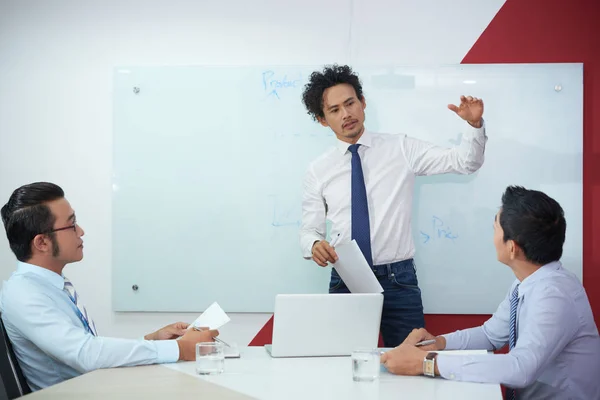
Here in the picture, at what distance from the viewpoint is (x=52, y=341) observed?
6.21 ft

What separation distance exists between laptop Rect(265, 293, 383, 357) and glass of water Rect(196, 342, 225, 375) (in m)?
0.23

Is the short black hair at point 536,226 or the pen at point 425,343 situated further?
the pen at point 425,343

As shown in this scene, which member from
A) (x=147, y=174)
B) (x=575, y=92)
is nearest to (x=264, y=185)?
(x=147, y=174)

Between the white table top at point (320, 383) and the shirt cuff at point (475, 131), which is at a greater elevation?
the shirt cuff at point (475, 131)

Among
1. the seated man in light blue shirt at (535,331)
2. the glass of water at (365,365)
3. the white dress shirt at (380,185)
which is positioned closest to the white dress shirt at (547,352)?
the seated man in light blue shirt at (535,331)

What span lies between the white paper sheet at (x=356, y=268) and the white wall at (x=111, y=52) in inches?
48.6

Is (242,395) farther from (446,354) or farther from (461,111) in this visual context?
(461,111)

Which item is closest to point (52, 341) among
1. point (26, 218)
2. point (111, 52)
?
point (26, 218)

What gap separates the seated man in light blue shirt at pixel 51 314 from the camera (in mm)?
1900

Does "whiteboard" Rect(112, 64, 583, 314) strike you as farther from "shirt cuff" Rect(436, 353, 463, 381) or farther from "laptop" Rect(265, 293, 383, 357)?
"shirt cuff" Rect(436, 353, 463, 381)

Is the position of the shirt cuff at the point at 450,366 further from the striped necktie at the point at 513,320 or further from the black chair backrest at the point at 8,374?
the black chair backrest at the point at 8,374

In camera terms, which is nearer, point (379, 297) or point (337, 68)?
point (379, 297)

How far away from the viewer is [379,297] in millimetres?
2057

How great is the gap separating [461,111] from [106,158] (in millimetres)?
1966
